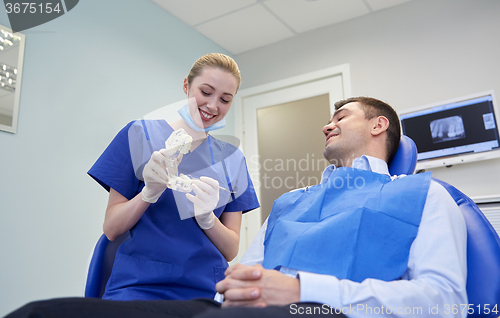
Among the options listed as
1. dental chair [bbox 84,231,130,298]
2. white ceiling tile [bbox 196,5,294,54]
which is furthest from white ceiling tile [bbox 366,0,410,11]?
dental chair [bbox 84,231,130,298]

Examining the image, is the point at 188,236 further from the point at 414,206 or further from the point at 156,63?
the point at 156,63

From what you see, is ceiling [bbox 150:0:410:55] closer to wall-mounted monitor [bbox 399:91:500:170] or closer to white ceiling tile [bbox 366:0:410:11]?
white ceiling tile [bbox 366:0:410:11]

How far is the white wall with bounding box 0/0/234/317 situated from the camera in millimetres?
1748

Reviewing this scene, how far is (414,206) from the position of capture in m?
0.90

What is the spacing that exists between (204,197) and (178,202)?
0.10 metres

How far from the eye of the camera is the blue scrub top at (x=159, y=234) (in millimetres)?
1022

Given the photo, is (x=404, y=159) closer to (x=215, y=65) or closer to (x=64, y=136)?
(x=215, y=65)

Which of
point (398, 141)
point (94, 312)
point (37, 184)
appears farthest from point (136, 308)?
point (37, 184)

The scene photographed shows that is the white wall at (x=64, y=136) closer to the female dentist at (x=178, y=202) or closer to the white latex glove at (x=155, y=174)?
the female dentist at (x=178, y=202)

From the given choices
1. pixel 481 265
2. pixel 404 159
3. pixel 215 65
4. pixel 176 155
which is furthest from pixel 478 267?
pixel 215 65

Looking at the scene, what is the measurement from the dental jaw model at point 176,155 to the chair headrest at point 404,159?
699 mm

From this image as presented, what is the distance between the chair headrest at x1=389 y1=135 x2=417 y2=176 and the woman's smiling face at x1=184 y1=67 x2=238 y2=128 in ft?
2.01

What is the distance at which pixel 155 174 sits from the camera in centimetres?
100

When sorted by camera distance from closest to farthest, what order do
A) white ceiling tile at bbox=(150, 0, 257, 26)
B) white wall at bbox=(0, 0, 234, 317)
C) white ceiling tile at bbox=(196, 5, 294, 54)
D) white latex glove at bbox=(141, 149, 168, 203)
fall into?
white latex glove at bbox=(141, 149, 168, 203) < white wall at bbox=(0, 0, 234, 317) < white ceiling tile at bbox=(150, 0, 257, 26) < white ceiling tile at bbox=(196, 5, 294, 54)
